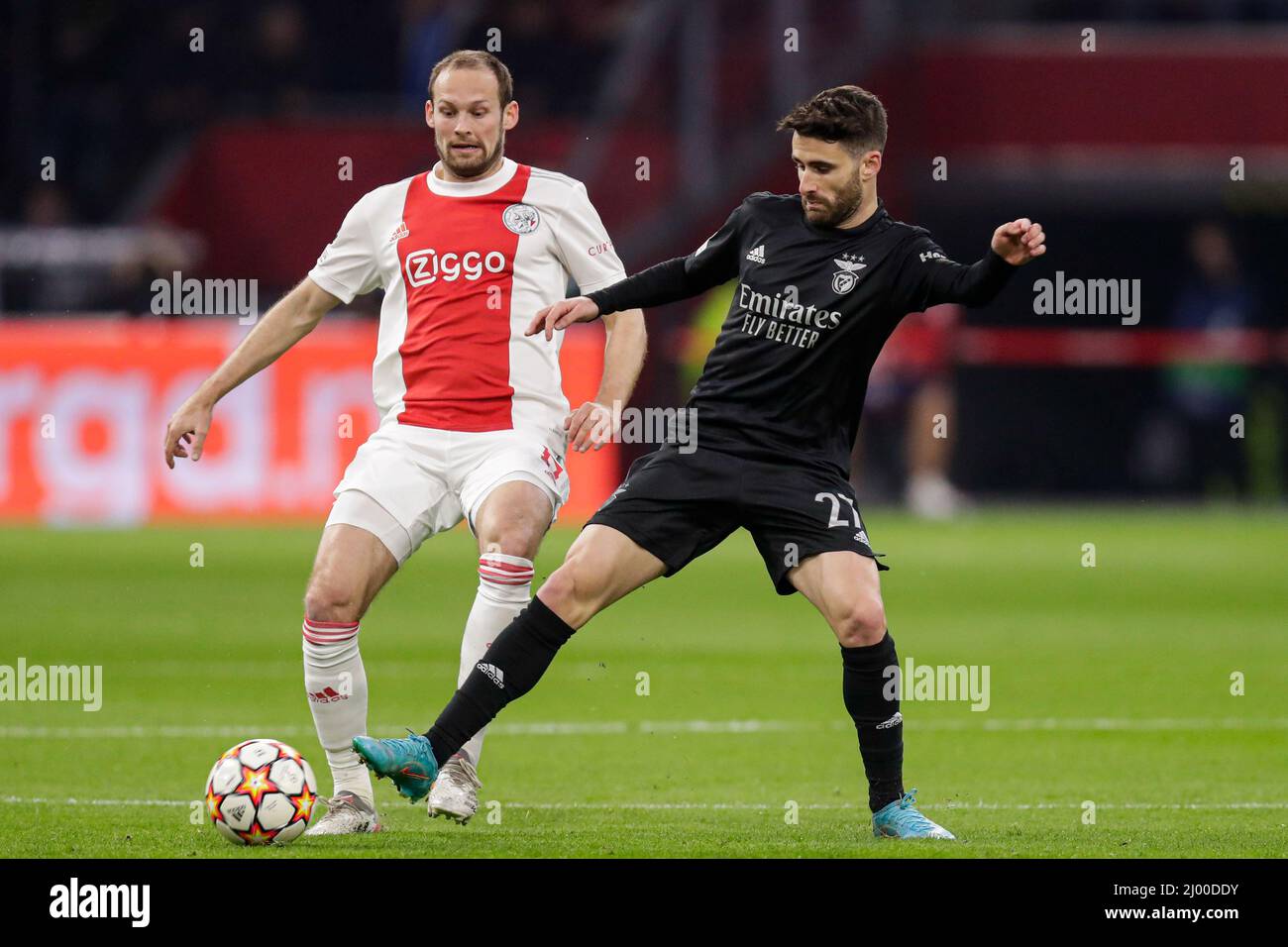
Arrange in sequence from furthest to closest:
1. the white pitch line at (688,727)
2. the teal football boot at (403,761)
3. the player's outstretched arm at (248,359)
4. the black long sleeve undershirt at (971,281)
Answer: the white pitch line at (688,727)
the player's outstretched arm at (248,359)
the black long sleeve undershirt at (971,281)
the teal football boot at (403,761)

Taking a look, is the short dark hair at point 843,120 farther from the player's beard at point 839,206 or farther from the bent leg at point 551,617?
the bent leg at point 551,617

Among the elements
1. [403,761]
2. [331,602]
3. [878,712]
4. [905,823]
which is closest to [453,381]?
[331,602]

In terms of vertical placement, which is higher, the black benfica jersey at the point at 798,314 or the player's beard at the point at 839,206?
the player's beard at the point at 839,206

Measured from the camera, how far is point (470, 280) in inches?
288

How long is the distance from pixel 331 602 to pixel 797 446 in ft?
4.70

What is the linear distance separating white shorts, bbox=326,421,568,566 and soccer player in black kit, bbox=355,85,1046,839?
0.36m

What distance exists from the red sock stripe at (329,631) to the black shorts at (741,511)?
2.61ft

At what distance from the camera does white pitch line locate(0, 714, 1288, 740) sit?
368 inches

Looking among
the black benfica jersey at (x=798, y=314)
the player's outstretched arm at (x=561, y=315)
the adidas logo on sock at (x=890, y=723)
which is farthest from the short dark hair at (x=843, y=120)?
the adidas logo on sock at (x=890, y=723)

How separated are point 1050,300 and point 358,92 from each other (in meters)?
7.67

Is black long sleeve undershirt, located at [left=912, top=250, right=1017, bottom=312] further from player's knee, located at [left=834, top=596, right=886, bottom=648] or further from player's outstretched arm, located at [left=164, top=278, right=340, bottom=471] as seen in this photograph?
player's outstretched arm, located at [left=164, top=278, right=340, bottom=471]

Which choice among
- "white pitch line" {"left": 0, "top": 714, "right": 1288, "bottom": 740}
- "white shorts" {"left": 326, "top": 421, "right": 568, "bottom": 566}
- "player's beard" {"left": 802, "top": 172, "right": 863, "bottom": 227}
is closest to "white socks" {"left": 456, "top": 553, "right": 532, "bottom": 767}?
"white shorts" {"left": 326, "top": 421, "right": 568, "bottom": 566}

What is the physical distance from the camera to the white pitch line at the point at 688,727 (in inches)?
368

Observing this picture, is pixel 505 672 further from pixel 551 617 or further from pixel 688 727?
pixel 688 727
